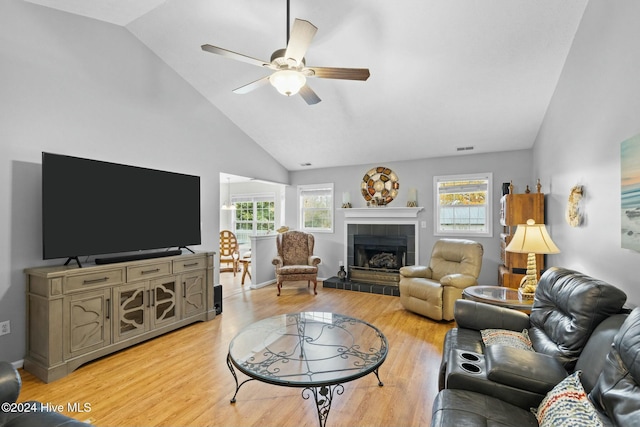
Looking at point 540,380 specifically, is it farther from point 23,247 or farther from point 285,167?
point 285,167

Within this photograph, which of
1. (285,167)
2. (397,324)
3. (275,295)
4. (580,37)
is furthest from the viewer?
(285,167)

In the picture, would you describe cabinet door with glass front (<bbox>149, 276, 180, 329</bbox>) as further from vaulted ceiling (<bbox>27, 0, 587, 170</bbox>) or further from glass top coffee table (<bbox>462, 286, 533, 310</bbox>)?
glass top coffee table (<bbox>462, 286, 533, 310</bbox>)

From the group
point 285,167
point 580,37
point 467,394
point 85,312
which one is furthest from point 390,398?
point 285,167

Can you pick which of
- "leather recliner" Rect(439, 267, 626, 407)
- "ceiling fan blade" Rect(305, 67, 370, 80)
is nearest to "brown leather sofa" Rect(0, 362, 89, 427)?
"leather recliner" Rect(439, 267, 626, 407)

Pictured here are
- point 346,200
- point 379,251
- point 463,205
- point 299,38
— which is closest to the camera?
point 299,38

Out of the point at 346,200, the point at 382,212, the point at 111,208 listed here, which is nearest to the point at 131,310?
the point at 111,208

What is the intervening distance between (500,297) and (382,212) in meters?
3.02

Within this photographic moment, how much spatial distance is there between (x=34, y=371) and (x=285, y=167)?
4944 millimetres

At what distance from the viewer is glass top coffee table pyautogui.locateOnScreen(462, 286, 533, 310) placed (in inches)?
104

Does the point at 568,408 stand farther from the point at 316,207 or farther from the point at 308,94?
the point at 316,207

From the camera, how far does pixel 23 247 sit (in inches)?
109

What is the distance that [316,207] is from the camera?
261 inches

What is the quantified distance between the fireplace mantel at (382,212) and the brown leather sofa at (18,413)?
16.4ft

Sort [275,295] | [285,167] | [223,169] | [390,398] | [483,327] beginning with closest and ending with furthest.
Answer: [390,398], [483,327], [223,169], [275,295], [285,167]
